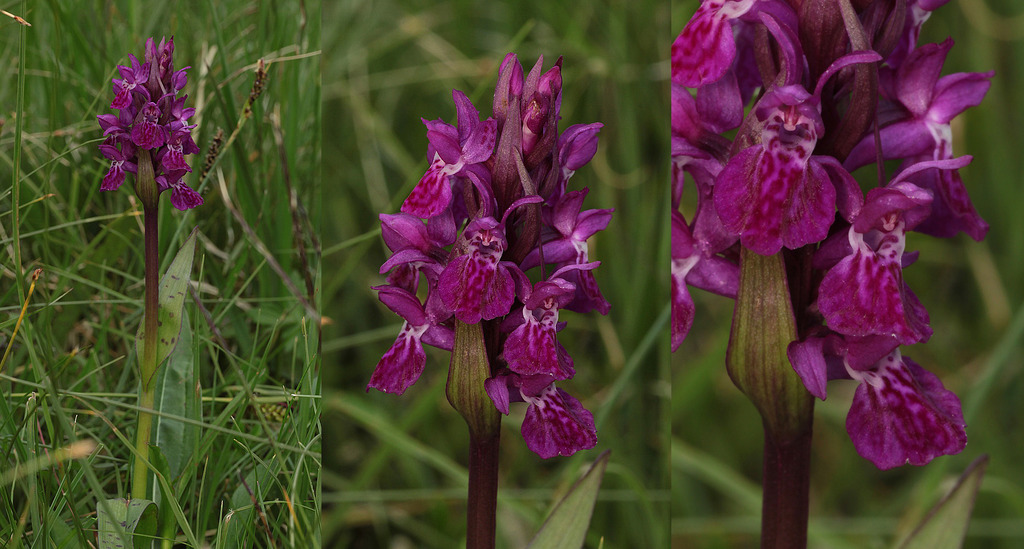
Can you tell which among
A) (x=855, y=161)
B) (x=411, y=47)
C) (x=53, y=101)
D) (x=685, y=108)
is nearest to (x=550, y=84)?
(x=685, y=108)

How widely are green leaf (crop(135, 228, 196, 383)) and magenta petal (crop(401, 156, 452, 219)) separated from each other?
185 mm

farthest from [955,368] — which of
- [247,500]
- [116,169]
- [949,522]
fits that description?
[116,169]

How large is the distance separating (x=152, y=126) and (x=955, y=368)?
900 millimetres

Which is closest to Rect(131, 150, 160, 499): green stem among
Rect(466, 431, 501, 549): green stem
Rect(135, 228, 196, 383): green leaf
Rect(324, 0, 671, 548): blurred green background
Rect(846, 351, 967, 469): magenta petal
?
Rect(135, 228, 196, 383): green leaf

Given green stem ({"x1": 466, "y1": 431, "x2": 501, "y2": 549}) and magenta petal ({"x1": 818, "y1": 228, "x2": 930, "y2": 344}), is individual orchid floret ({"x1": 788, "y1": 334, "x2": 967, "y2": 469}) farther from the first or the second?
green stem ({"x1": 466, "y1": 431, "x2": 501, "y2": 549})

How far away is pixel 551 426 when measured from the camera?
622 mm

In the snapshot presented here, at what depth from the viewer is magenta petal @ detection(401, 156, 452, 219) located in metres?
0.60

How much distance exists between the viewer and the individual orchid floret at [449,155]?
60 cm

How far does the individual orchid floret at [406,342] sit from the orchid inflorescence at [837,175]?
0.60ft

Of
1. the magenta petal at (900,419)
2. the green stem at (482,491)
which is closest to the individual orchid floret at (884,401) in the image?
the magenta petal at (900,419)

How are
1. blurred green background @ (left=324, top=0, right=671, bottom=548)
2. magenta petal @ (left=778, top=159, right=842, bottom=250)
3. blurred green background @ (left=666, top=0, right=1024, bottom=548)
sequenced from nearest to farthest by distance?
magenta petal @ (left=778, top=159, right=842, bottom=250), blurred green background @ (left=324, top=0, right=671, bottom=548), blurred green background @ (left=666, top=0, right=1024, bottom=548)

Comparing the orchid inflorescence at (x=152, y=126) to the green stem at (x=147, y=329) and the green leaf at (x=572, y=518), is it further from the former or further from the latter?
the green leaf at (x=572, y=518)

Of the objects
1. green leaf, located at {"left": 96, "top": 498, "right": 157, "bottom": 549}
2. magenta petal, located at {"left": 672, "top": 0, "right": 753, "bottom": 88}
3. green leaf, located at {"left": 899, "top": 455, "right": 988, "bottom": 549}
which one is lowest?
green leaf, located at {"left": 96, "top": 498, "right": 157, "bottom": 549}

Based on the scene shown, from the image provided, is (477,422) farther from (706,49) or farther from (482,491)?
(706,49)
